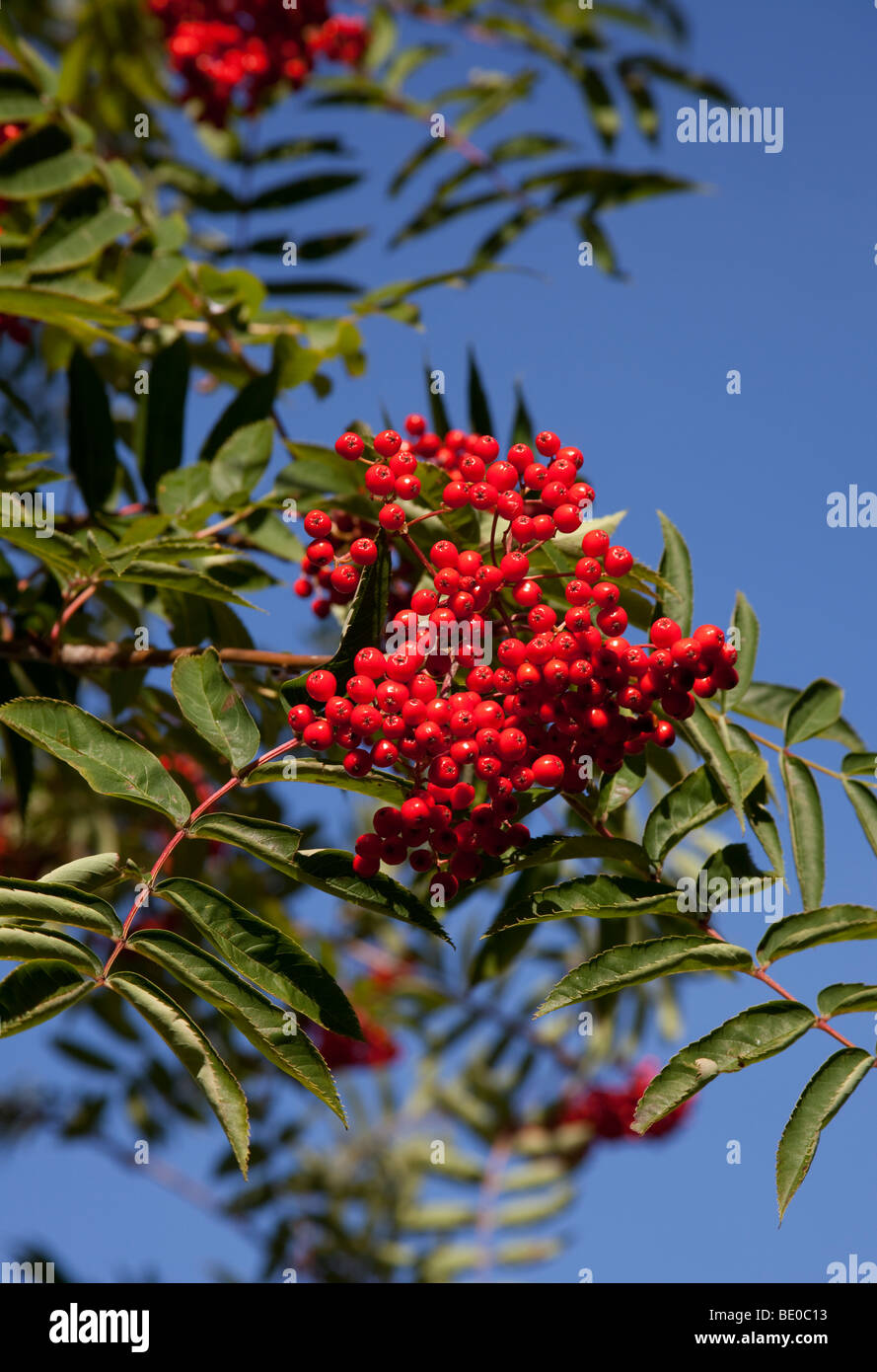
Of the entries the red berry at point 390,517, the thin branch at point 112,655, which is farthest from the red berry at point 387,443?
the thin branch at point 112,655

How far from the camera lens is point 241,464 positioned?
292 centimetres

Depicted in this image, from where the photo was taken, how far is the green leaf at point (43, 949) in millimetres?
1768

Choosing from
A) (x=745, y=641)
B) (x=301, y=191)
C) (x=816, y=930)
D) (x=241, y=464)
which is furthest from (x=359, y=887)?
(x=301, y=191)

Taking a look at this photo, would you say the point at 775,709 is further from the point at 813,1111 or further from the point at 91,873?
the point at 91,873

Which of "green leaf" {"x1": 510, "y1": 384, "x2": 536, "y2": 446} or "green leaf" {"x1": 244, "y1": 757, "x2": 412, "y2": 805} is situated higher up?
"green leaf" {"x1": 510, "y1": 384, "x2": 536, "y2": 446}

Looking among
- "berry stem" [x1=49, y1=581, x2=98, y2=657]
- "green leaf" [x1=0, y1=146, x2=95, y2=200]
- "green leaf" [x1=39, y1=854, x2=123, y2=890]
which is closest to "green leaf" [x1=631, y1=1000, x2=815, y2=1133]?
"green leaf" [x1=39, y1=854, x2=123, y2=890]

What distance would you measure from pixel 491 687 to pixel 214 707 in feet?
1.74

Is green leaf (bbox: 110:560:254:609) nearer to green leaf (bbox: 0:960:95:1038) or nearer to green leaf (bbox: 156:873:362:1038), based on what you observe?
green leaf (bbox: 156:873:362:1038)

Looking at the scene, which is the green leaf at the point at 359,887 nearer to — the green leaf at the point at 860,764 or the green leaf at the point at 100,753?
the green leaf at the point at 100,753

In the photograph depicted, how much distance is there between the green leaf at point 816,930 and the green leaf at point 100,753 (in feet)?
3.63

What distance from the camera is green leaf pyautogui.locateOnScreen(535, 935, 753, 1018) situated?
1.89m

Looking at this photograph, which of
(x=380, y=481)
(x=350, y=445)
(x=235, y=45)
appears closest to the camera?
(x=380, y=481)

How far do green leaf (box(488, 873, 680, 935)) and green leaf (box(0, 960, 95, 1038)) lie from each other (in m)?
0.72

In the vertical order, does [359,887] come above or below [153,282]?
below
